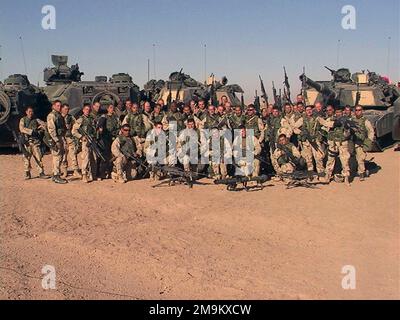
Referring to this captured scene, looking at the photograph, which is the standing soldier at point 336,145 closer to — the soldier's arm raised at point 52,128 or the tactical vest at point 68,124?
the tactical vest at point 68,124

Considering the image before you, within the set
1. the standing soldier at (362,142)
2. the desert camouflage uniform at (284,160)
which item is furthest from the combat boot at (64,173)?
the standing soldier at (362,142)

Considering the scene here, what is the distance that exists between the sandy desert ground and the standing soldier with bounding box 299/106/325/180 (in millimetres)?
989

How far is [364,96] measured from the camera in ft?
52.2

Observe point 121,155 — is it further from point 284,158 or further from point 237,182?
point 284,158

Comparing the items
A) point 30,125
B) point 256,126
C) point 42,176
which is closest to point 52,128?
point 30,125

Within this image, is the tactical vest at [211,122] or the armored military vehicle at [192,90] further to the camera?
the armored military vehicle at [192,90]

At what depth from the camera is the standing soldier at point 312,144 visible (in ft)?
33.6

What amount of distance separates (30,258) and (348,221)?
181 inches

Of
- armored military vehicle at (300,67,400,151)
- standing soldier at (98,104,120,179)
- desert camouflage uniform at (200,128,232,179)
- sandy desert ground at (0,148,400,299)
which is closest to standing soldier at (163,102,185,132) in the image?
desert camouflage uniform at (200,128,232,179)

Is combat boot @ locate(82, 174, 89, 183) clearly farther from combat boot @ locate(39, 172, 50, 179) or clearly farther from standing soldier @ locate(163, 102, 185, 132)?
standing soldier @ locate(163, 102, 185, 132)

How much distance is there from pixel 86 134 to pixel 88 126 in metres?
→ 0.21

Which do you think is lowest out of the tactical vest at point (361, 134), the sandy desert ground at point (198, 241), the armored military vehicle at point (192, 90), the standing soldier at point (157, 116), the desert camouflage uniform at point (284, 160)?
the sandy desert ground at point (198, 241)

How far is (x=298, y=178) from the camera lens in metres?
9.43

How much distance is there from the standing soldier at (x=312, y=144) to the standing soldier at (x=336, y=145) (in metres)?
0.21
